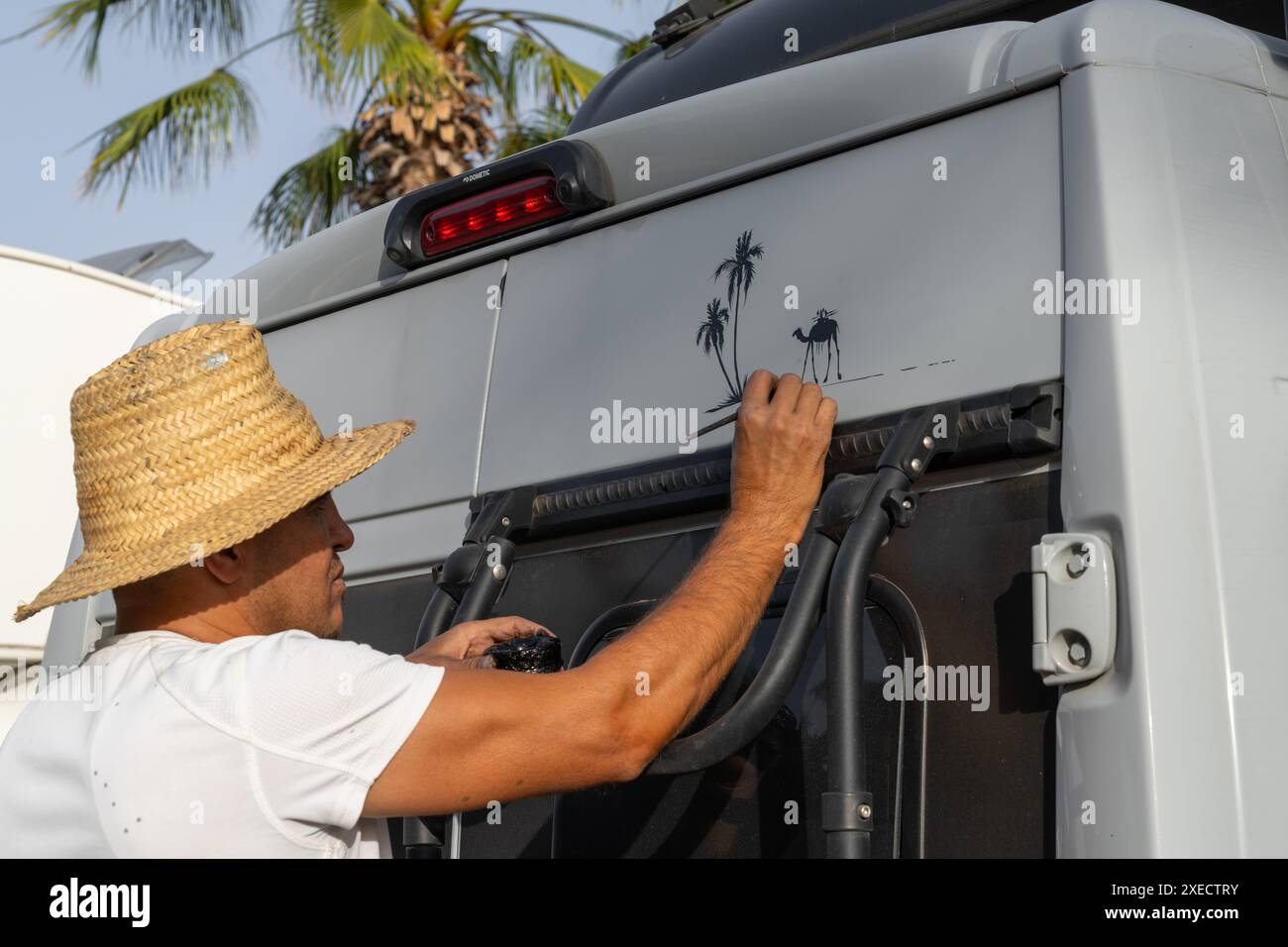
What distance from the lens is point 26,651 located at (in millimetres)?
5277

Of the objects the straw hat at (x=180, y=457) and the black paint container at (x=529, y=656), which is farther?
the black paint container at (x=529, y=656)

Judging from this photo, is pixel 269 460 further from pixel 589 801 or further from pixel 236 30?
pixel 236 30

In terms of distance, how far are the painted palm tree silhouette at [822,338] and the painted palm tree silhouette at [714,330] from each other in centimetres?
15

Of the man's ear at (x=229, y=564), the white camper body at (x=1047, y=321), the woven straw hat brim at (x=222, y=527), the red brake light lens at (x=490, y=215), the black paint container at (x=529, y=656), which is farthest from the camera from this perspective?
the red brake light lens at (x=490, y=215)

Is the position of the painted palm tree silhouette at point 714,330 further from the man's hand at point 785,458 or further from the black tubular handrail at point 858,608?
the black tubular handrail at point 858,608

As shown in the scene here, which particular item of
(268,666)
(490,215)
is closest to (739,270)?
(490,215)

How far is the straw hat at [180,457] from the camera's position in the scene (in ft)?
6.95

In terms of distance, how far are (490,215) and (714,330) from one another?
2.21 ft

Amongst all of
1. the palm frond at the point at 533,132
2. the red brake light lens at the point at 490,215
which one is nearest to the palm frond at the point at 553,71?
the palm frond at the point at 533,132

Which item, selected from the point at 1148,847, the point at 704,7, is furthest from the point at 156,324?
the point at 1148,847

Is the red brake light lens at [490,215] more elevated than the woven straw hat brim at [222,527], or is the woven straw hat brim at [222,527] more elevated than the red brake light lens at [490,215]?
the red brake light lens at [490,215]
